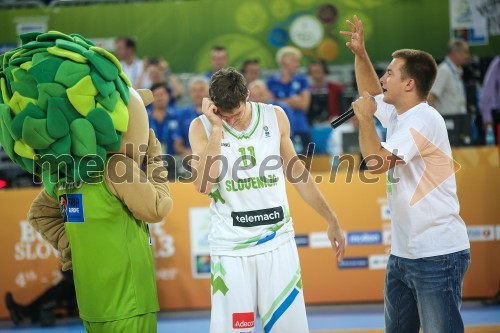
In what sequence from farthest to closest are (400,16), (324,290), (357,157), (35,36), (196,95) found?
1. (400,16)
2. (196,95)
3. (357,157)
4. (324,290)
5. (35,36)

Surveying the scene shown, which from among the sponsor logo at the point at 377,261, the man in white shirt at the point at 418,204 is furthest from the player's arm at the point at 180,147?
the man in white shirt at the point at 418,204

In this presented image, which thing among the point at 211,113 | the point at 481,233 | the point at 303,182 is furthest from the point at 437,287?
the point at 481,233

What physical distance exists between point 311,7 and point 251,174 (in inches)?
364

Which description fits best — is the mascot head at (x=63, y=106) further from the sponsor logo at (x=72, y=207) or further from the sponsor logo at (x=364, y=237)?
the sponsor logo at (x=364, y=237)

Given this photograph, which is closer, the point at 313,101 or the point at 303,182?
the point at 303,182

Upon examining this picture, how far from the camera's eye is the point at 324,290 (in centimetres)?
778

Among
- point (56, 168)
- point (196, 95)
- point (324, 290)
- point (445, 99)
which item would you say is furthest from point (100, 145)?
point (445, 99)

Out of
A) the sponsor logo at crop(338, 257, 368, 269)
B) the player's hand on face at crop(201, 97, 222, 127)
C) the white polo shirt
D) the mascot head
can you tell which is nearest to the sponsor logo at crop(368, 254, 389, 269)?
the sponsor logo at crop(338, 257, 368, 269)

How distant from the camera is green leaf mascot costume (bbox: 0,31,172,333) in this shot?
13.0 ft

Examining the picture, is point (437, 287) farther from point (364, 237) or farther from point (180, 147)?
point (180, 147)

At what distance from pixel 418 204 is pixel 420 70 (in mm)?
785

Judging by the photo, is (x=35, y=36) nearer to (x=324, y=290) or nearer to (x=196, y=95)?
(x=324, y=290)

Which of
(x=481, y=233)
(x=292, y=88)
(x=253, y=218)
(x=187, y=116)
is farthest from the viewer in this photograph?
(x=292, y=88)

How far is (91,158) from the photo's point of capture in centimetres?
407
